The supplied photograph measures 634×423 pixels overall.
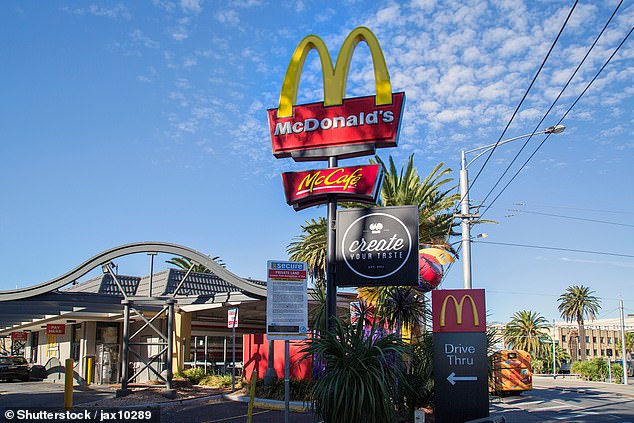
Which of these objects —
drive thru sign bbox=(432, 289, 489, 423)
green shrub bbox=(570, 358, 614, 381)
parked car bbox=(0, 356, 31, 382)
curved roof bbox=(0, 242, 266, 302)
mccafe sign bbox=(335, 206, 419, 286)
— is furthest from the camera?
green shrub bbox=(570, 358, 614, 381)

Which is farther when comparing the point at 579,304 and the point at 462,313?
the point at 579,304

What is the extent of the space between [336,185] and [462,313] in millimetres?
3623

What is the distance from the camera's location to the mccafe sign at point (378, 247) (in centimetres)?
1247

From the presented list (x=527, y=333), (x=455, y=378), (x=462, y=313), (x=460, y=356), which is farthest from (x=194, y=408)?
(x=527, y=333)

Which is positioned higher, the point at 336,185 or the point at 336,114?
the point at 336,114

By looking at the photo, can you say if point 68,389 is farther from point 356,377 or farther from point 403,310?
point 403,310

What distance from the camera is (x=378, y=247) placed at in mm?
12695

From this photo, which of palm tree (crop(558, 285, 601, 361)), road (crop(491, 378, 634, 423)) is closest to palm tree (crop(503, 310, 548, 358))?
palm tree (crop(558, 285, 601, 361))

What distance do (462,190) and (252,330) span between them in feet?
59.8

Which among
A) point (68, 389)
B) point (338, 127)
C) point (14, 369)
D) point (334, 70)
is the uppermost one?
point (334, 70)

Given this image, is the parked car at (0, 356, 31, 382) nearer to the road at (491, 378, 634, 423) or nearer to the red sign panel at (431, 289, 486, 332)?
the road at (491, 378, 634, 423)

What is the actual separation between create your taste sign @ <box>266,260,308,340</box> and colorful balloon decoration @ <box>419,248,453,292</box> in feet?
25.7

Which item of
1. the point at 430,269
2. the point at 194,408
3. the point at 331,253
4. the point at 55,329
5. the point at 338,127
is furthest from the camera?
the point at 55,329

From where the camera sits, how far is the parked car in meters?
31.9
